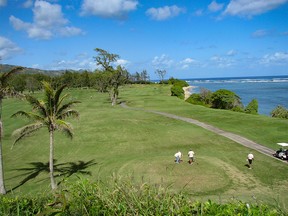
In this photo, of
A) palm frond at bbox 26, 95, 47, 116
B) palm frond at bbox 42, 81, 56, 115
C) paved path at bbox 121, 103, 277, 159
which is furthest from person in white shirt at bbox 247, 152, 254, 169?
palm frond at bbox 26, 95, 47, 116

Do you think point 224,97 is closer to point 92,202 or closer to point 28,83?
point 92,202

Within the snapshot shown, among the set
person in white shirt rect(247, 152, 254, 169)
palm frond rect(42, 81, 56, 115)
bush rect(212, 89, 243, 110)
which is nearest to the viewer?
palm frond rect(42, 81, 56, 115)

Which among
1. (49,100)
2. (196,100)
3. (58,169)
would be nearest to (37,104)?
(49,100)

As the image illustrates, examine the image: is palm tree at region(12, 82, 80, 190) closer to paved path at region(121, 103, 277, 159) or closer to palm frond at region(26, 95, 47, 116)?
palm frond at region(26, 95, 47, 116)

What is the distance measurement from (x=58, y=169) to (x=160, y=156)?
463 inches

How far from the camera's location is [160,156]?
3491 centimetres

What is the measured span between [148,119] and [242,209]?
5250 centimetres

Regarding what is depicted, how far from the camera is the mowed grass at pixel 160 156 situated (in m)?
25.9

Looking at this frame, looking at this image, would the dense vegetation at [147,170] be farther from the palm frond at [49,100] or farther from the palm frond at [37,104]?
the palm frond at [49,100]

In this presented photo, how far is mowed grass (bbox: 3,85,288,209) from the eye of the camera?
25859 mm

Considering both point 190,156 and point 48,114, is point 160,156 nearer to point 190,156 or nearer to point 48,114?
point 190,156

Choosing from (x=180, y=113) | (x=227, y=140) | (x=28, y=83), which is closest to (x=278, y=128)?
(x=227, y=140)

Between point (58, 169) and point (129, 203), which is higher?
point (129, 203)

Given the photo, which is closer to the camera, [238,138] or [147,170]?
[147,170]
